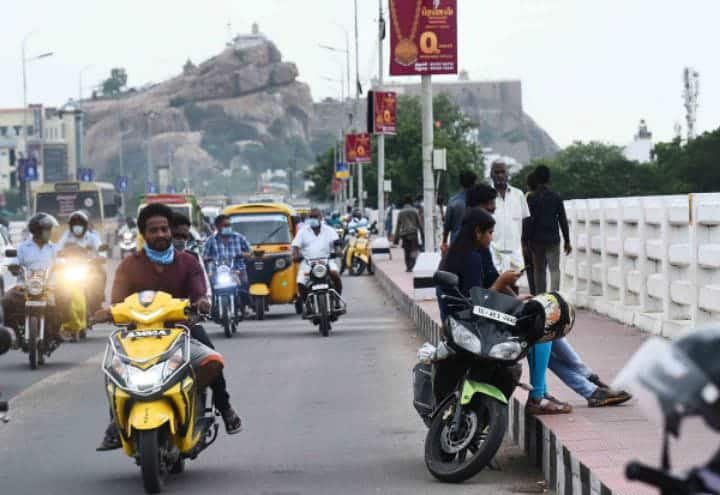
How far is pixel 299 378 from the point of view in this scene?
14180mm

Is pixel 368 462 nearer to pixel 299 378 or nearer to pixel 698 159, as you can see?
pixel 299 378

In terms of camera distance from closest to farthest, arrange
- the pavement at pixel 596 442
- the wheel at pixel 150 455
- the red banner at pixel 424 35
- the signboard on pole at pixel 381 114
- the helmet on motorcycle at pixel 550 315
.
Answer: the pavement at pixel 596 442 → the wheel at pixel 150 455 → the helmet on motorcycle at pixel 550 315 → the red banner at pixel 424 35 → the signboard on pole at pixel 381 114

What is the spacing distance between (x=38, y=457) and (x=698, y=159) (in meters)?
91.7

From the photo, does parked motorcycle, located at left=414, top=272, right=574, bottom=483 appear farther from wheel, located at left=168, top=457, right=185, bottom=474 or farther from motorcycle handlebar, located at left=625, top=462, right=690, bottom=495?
motorcycle handlebar, located at left=625, top=462, right=690, bottom=495

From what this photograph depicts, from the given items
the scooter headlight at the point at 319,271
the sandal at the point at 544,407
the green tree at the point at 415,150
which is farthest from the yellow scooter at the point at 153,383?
the green tree at the point at 415,150

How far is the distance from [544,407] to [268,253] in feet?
48.0

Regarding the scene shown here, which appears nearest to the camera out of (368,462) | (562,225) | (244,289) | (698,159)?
(368,462)

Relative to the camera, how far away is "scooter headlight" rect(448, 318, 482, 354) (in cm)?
810

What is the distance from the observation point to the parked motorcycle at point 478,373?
810 cm

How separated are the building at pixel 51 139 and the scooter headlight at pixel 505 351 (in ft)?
462

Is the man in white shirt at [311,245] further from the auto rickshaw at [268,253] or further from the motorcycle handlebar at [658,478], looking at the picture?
the motorcycle handlebar at [658,478]

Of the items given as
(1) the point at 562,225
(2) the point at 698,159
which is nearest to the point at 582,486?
(1) the point at 562,225

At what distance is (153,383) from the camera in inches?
311

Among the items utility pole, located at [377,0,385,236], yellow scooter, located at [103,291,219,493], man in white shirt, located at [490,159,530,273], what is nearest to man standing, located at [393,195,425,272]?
utility pole, located at [377,0,385,236]
